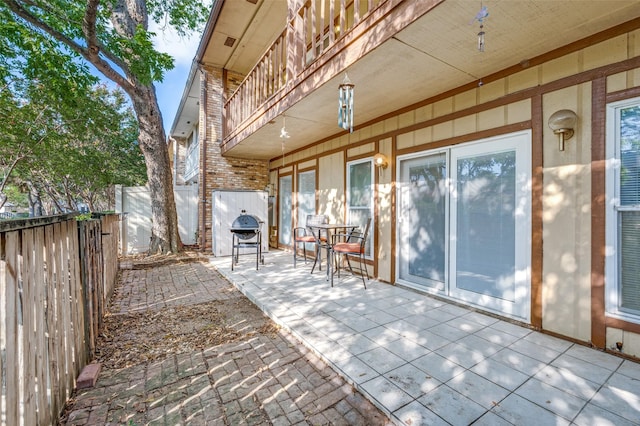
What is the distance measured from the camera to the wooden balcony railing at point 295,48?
11.5 ft

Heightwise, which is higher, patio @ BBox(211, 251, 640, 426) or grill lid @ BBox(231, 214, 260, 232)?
grill lid @ BBox(231, 214, 260, 232)

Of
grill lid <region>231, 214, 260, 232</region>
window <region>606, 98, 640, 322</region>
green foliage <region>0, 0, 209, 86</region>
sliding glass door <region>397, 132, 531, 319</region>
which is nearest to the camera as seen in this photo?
window <region>606, 98, 640, 322</region>

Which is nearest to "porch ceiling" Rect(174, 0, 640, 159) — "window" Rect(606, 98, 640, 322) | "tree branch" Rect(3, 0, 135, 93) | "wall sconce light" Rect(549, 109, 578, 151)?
"wall sconce light" Rect(549, 109, 578, 151)

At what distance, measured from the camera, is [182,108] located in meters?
10.4

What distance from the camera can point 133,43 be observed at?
542 cm

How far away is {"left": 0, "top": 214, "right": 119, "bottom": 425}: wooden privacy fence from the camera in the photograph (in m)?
1.29

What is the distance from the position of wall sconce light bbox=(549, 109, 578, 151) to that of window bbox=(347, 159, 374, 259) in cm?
274

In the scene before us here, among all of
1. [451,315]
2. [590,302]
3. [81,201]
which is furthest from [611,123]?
[81,201]

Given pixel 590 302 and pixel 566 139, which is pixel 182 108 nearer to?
pixel 566 139

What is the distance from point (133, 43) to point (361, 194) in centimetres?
525

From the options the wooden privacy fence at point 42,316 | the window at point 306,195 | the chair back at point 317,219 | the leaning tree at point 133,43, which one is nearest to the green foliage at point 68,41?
the leaning tree at point 133,43

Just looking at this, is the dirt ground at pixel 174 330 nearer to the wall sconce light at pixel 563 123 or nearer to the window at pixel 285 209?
the wall sconce light at pixel 563 123

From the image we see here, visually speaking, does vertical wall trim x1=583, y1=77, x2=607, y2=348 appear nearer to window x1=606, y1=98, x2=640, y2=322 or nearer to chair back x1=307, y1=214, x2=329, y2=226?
window x1=606, y1=98, x2=640, y2=322

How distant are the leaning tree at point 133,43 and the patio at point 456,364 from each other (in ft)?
17.3
